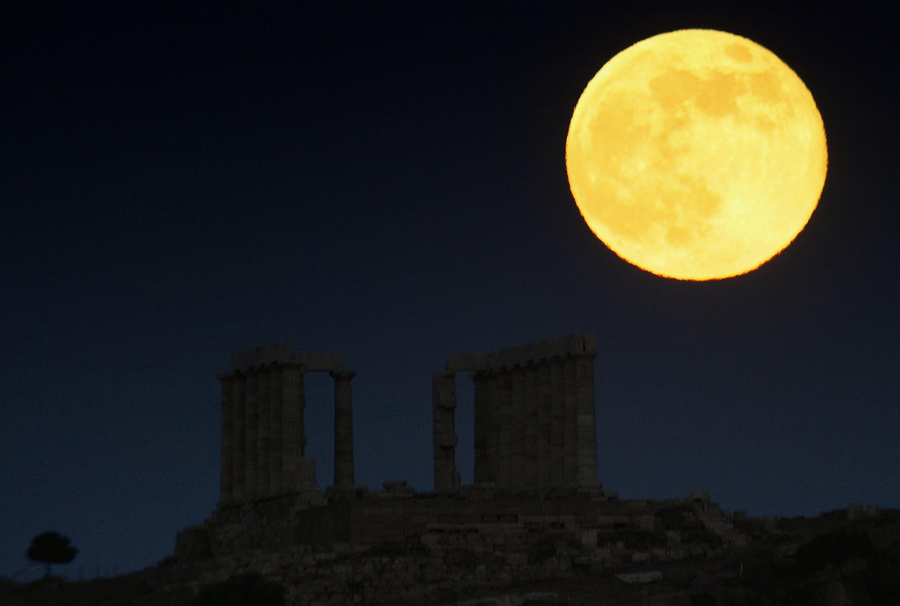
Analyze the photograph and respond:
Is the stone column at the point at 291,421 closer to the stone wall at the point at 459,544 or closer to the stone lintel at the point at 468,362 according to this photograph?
the stone lintel at the point at 468,362

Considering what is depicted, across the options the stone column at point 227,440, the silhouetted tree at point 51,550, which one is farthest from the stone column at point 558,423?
the silhouetted tree at point 51,550

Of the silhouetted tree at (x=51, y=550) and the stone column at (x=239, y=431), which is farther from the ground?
the stone column at (x=239, y=431)

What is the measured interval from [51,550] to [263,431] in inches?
402

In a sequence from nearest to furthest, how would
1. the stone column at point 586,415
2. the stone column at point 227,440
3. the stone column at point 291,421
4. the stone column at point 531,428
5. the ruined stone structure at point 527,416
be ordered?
the stone column at point 586,415 < the ruined stone structure at point 527,416 < the stone column at point 291,421 < the stone column at point 531,428 < the stone column at point 227,440

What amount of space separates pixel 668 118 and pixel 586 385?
45.8 ft

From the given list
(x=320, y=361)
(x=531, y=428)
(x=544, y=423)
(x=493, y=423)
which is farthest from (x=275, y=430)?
(x=544, y=423)

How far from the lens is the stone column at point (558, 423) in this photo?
248 feet

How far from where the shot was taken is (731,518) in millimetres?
68062

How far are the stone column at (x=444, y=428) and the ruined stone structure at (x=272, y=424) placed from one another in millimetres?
3269

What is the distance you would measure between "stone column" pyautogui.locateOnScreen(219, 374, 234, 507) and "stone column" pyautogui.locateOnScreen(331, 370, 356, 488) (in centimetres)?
520

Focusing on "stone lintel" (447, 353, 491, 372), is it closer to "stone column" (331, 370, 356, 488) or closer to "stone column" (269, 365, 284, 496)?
"stone column" (331, 370, 356, 488)

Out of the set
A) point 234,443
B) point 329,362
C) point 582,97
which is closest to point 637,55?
point 582,97

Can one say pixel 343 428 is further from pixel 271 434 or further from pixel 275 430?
pixel 271 434

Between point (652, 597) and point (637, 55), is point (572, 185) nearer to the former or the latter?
point (637, 55)
